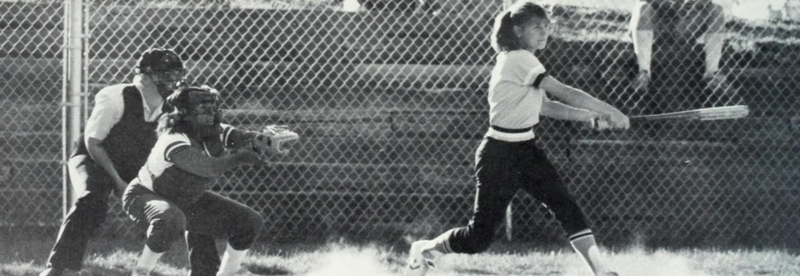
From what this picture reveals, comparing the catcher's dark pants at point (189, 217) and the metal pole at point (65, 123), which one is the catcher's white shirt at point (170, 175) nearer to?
the catcher's dark pants at point (189, 217)

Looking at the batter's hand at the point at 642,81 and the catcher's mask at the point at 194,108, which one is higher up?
the batter's hand at the point at 642,81

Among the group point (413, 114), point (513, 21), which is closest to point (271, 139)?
point (513, 21)

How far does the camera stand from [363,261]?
7.80 meters

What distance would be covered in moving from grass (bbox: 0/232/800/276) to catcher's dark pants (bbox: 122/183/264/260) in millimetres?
1431

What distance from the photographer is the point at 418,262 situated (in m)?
6.36

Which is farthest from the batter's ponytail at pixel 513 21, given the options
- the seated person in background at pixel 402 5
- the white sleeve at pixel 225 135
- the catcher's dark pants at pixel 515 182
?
the seated person in background at pixel 402 5

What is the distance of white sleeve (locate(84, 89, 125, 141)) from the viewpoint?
6.01 m

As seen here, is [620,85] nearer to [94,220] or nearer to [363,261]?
[363,261]

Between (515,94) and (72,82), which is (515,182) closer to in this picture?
(515,94)

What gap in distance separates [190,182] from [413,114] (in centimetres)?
265

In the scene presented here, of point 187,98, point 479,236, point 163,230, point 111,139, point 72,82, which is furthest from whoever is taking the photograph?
point 72,82

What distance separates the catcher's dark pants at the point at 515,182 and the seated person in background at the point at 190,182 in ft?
3.61

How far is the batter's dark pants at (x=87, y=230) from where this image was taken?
6.03 metres

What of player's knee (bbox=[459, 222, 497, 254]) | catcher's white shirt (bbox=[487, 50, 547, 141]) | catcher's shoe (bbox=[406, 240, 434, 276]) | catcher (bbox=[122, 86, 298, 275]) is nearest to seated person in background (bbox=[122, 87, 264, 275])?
catcher (bbox=[122, 86, 298, 275])
